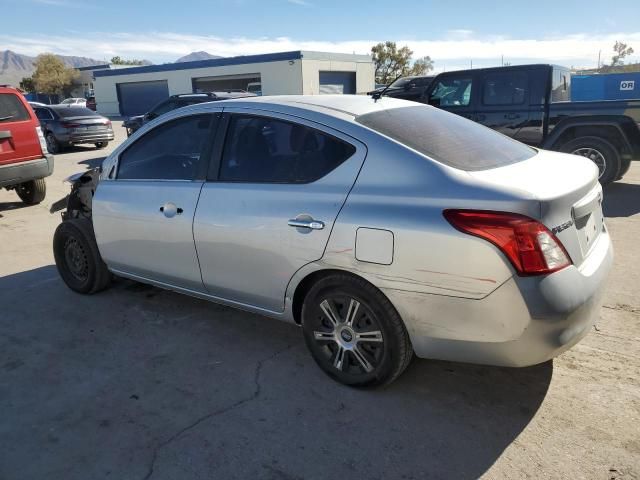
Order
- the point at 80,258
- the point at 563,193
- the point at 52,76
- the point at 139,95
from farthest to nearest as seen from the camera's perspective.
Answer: the point at 52,76
the point at 139,95
the point at 80,258
the point at 563,193

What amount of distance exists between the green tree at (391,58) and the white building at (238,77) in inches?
467

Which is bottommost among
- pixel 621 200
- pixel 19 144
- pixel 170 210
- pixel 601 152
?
pixel 621 200

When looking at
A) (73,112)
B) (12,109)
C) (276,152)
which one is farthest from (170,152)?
(73,112)

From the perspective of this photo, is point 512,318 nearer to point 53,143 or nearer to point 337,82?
point 53,143

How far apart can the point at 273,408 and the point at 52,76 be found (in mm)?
78514

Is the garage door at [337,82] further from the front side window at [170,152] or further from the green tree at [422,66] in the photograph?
the front side window at [170,152]

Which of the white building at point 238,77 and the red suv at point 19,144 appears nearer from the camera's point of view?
the red suv at point 19,144

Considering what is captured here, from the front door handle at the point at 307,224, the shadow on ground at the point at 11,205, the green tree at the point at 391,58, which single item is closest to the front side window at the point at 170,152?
the front door handle at the point at 307,224

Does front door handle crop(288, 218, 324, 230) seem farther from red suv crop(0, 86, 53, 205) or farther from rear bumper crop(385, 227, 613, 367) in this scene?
red suv crop(0, 86, 53, 205)

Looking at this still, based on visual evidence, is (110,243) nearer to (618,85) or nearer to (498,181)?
(498,181)

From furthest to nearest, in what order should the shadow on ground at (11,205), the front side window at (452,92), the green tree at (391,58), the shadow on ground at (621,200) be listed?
the green tree at (391,58) → the front side window at (452,92) → the shadow on ground at (11,205) → the shadow on ground at (621,200)

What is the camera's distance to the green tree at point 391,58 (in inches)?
2094

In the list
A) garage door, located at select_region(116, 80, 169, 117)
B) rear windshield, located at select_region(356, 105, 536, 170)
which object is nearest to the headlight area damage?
rear windshield, located at select_region(356, 105, 536, 170)

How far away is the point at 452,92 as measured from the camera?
28.9 feet
